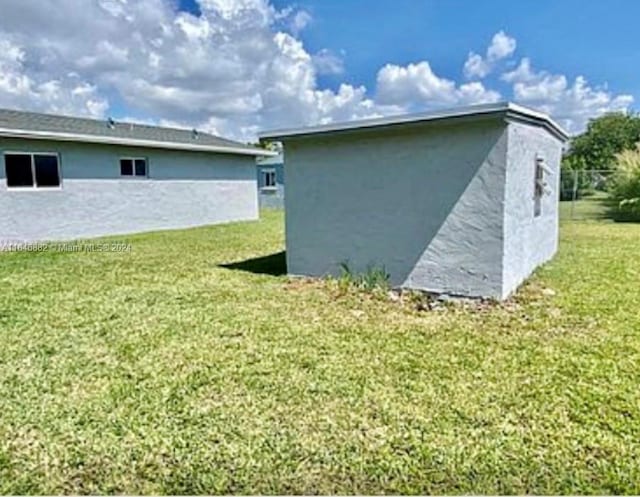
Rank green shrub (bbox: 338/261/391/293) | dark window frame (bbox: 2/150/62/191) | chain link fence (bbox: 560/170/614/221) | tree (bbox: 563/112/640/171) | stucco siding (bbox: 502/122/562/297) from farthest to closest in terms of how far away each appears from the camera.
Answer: tree (bbox: 563/112/640/171) < chain link fence (bbox: 560/170/614/221) < dark window frame (bbox: 2/150/62/191) < green shrub (bbox: 338/261/391/293) < stucco siding (bbox: 502/122/562/297)

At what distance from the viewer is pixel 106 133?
1509cm

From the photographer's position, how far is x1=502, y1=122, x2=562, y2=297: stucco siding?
6047 mm

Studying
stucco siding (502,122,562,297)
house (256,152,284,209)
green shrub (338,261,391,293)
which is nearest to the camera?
stucco siding (502,122,562,297)

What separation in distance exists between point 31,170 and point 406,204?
11.3m

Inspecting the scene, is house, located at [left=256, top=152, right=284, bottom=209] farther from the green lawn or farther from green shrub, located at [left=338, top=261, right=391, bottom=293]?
the green lawn

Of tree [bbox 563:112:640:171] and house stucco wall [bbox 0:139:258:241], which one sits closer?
house stucco wall [bbox 0:139:258:241]

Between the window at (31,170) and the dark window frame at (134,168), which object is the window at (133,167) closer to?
the dark window frame at (134,168)

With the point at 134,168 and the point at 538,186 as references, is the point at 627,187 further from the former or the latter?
the point at 134,168

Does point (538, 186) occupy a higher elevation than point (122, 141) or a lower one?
lower

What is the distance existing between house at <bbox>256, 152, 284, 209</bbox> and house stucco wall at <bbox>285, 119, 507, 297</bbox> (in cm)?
2177

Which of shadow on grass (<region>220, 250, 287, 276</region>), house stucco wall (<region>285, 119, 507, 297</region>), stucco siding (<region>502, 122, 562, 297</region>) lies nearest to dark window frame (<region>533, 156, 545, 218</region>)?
stucco siding (<region>502, 122, 562, 297</region>)

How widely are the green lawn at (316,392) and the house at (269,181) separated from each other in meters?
22.7

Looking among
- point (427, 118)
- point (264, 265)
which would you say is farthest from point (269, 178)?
point (427, 118)

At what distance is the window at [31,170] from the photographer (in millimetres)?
12617
